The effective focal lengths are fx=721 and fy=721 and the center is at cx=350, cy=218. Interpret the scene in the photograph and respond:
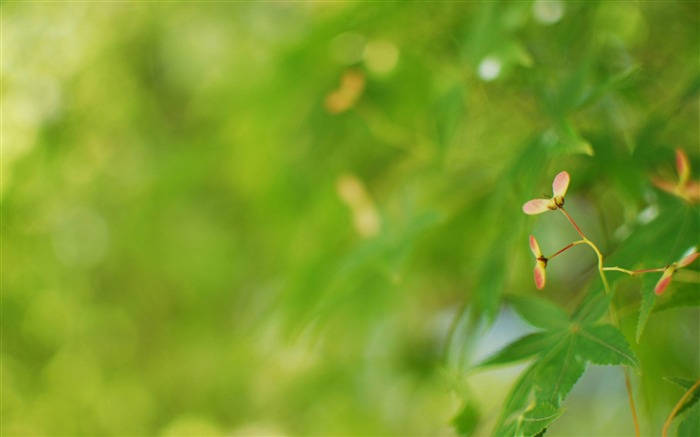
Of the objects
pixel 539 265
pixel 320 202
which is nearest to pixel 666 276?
pixel 539 265

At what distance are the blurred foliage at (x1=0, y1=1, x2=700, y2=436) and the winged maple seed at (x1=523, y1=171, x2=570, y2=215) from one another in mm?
45

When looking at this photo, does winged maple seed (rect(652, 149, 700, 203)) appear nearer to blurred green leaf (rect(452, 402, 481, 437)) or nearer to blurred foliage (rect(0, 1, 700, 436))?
blurred foliage (rect(0, 1, 700, 436))

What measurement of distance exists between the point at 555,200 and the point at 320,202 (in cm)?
35

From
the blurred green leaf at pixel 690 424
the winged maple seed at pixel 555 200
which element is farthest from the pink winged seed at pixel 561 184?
the blurred green leaf at pixel 690 424

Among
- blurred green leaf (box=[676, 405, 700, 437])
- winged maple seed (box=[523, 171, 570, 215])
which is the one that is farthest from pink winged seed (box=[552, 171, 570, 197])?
blurred green leaf (box=[676, 405, 700, 437])

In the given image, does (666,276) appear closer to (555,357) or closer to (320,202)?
(555,357)

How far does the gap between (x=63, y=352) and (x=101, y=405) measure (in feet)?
0.27

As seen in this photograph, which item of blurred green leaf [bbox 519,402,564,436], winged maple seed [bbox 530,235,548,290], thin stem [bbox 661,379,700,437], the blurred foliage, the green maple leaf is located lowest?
thin stem [bbox 661,379,700,437]

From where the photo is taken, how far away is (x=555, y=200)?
0.99 feet

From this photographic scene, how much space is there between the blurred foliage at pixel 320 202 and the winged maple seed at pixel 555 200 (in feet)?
0.15

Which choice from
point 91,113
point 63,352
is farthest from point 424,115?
point 63,352

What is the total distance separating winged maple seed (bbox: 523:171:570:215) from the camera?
30 cm

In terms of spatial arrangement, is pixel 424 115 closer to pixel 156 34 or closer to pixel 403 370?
pixel 403 370

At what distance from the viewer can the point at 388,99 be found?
63cm
